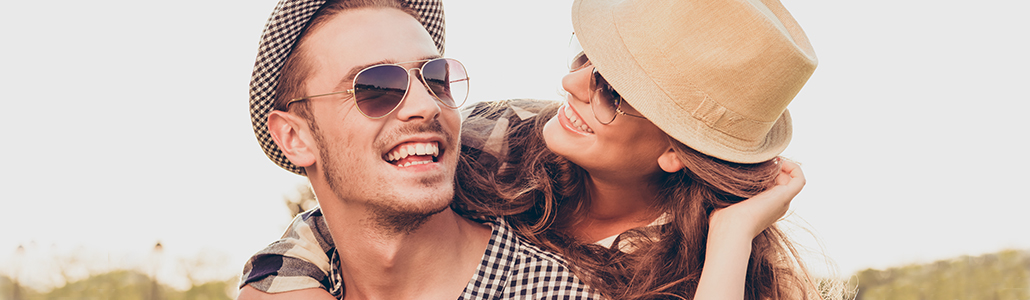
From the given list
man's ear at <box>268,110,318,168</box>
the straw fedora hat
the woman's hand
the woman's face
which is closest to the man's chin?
man's ear at <box>268,110,318,168</box>

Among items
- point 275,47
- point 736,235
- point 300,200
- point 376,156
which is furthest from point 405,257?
point 300,200

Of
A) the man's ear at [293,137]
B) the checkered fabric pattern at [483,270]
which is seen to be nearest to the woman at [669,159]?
the checkered fabric pattern at [483,270]

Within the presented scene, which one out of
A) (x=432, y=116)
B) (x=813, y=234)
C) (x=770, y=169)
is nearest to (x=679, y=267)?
(x=770, y=169)

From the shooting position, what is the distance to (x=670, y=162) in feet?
10.8

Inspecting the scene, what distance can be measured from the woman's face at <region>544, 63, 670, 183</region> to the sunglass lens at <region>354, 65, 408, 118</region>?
91cm

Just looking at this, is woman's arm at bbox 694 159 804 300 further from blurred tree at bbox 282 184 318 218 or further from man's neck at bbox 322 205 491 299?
blurred tree at bbox 282 184 318 218

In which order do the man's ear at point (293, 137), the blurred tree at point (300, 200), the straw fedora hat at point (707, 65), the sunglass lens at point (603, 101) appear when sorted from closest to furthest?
1. the straw fedora hat at point (707, 65)
2. the man's ear at point (293, 137)
3. the sunglass lens at point (603, 101)
4. the blurred tree at point (300, 200)

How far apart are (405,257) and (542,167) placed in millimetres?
988

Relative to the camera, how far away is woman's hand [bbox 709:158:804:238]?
306 cm

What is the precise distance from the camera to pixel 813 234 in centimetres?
358

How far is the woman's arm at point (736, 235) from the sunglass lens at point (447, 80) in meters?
1.23

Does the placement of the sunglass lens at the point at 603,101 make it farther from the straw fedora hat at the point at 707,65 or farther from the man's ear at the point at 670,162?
the man's ear at the point at 670,162

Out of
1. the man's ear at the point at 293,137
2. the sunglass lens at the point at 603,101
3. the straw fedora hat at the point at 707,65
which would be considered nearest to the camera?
the straw fedora hat at the point at 707,65

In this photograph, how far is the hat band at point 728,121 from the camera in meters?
2.87
